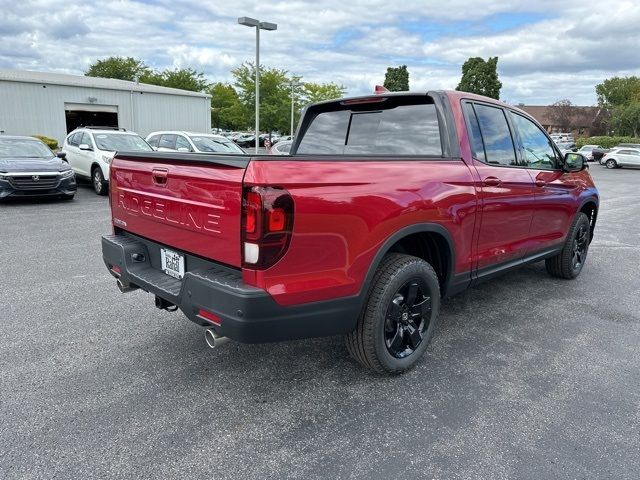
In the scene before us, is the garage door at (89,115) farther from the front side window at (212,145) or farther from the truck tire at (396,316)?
the truck tire at (396,316)

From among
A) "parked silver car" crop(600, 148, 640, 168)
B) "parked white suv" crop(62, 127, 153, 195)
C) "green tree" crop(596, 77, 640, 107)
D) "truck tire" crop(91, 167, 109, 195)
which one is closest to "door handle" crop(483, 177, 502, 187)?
"parked white suv" crop(62, 127, 153, 195)

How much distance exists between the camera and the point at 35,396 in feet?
9.27

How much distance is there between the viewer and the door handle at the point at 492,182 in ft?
11.7

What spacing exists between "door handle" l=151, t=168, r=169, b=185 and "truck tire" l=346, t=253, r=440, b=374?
4.67 ft

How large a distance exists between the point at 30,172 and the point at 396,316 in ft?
31.6

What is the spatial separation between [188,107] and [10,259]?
26956mm

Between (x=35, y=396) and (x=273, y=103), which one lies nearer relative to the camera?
(x=35, y=396)

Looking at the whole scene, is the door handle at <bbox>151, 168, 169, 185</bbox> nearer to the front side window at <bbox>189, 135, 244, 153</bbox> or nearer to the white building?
the front side window at <bbox>189, 135, 244, 153</bbox>

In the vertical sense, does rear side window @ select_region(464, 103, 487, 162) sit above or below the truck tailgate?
above

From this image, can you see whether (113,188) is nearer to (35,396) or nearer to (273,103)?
(35,396)

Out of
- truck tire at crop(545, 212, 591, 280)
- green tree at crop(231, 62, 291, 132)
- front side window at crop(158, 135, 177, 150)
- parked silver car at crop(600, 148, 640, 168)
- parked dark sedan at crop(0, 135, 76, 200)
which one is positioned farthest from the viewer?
green tree at crop(231, 62, 291, 132)

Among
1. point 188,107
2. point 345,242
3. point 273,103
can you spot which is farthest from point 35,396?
point 273,103

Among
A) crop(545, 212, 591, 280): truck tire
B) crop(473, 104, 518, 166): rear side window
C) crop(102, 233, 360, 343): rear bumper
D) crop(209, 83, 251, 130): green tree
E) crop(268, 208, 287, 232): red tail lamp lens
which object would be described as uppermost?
crop(209, 83, 251, 130): green tree

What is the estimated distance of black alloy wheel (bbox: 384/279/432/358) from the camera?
3039mm
